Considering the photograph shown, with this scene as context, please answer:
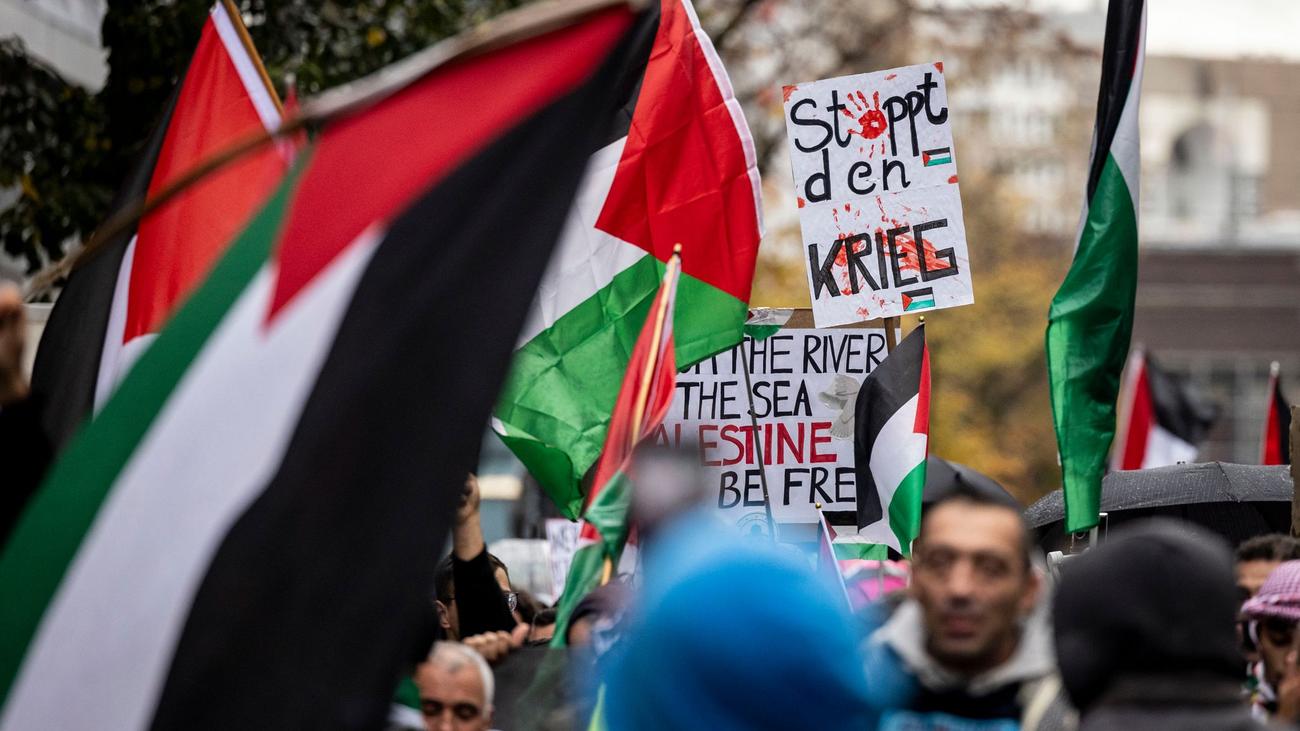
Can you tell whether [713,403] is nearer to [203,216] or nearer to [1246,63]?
[203,216]

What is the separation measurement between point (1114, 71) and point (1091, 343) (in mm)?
1091

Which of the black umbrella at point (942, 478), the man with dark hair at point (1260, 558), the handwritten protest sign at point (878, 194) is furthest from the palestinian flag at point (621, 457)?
the black umbrella at point (942, 478)

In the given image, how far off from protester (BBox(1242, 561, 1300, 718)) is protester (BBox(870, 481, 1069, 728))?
140cm

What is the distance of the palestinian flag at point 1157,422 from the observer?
1684 cm

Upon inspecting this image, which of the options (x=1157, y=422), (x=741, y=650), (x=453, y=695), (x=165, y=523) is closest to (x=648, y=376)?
(x=453, y=695)

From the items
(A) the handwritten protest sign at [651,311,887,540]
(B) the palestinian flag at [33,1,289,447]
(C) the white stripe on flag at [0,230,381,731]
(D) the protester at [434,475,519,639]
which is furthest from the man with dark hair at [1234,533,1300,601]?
(C) the white stripe on flag at [0,230,381,731]

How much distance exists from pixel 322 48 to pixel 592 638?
837 centimetres

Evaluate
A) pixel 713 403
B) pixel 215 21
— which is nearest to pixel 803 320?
pixel 713 403

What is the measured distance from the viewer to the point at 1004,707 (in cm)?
343

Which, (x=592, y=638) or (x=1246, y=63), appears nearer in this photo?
(x=592, y=638)

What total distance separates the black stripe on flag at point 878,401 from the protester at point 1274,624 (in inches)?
106

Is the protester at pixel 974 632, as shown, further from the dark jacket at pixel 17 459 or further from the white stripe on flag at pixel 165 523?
the dark jacket at pixel 17 459

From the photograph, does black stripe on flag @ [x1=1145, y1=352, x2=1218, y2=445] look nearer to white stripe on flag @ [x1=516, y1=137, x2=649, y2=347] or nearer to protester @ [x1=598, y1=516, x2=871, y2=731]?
white stripe on flag @ [x1=516, y1=137, x2=649, y2=347]

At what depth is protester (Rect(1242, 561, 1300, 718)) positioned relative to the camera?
A: 4.70 metres
